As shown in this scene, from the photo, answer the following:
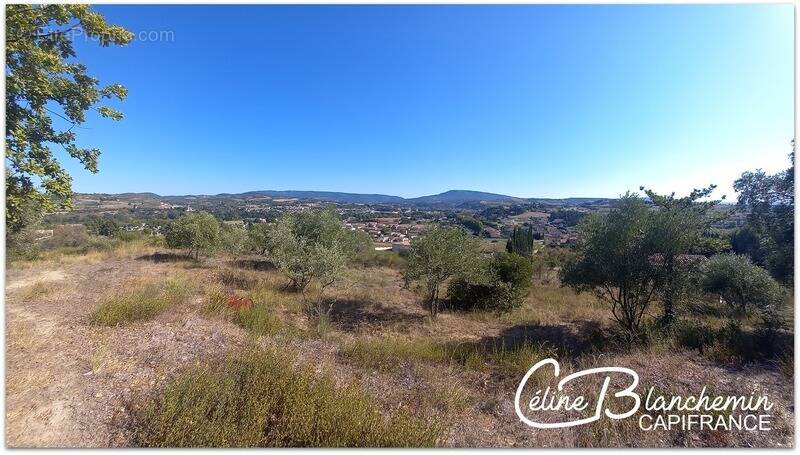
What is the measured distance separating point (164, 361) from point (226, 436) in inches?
97.8

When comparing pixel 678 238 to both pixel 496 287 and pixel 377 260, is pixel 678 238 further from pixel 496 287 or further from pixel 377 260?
pixel 377 260

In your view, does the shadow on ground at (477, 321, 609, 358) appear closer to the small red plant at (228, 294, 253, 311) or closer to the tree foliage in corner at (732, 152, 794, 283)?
the tree foliage in corner at (732, 152, 794, 283)

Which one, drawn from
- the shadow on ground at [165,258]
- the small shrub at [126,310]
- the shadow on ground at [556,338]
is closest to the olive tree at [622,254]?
the shadow on ground at [556,338]

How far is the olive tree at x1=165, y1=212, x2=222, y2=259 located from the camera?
730 inches

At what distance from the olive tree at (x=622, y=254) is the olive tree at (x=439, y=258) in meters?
4.28

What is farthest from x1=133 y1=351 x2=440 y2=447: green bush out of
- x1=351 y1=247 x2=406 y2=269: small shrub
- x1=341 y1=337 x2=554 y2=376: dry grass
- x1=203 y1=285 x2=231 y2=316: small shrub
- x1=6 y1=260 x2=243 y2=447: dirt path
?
x1=351 y1=247 x2=406 y2=269: small shrub

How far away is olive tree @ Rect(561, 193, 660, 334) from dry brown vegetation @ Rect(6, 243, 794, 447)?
1.44 m

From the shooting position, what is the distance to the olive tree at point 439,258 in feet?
41.1

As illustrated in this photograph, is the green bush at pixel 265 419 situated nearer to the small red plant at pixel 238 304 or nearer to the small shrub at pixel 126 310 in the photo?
the small shrub at pixel 126 310

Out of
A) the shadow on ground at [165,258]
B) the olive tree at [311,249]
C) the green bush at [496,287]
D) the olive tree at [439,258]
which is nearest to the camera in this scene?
the olive tree at [439,258]

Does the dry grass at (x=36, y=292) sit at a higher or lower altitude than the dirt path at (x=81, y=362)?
lower

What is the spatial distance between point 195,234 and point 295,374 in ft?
59.4

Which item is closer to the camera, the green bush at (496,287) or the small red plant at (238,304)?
the small red plant at (238,304)

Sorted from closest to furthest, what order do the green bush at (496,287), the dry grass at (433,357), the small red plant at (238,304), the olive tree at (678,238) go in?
the dry grass at (433,357), the olive tree at (678,238), the small red plant at (238,304), the green bush at (496,287)
